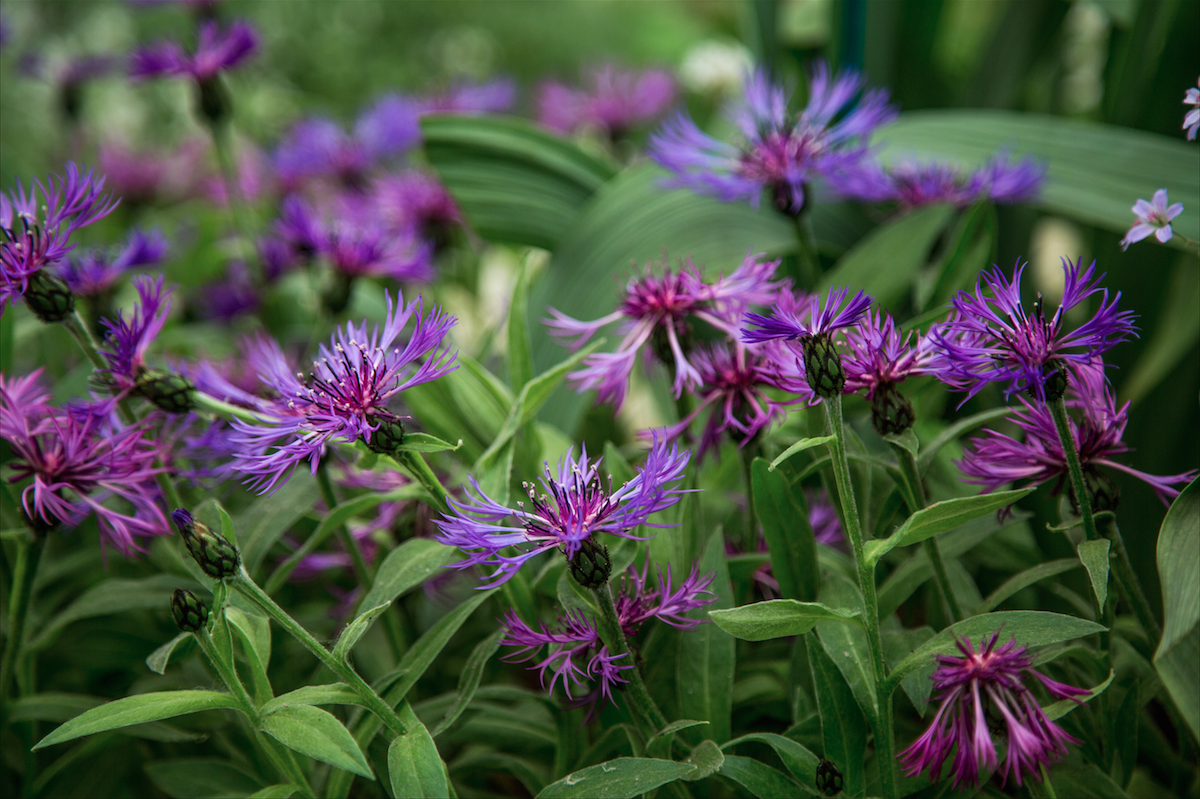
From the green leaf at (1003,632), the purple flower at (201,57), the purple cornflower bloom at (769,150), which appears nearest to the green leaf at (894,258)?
the purple cornflower bloom at (769,150)

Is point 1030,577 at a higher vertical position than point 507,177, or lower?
lower

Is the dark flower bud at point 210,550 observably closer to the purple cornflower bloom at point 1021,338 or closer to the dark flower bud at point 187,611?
the dark flower bud at point 187,611

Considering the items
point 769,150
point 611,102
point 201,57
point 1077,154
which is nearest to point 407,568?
point 769,150

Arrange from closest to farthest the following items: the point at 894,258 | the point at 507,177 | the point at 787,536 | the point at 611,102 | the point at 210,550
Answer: the point at 210,550
the point at 787,536
the point at 894,258
the point at 507,177
the point at 611,102

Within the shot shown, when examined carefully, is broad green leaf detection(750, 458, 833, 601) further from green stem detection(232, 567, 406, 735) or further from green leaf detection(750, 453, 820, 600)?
green stem detection(232, 567, 406, 735)

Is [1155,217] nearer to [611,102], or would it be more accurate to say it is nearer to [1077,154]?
[1077,154]

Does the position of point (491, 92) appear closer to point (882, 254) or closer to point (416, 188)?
point (416, 188)
